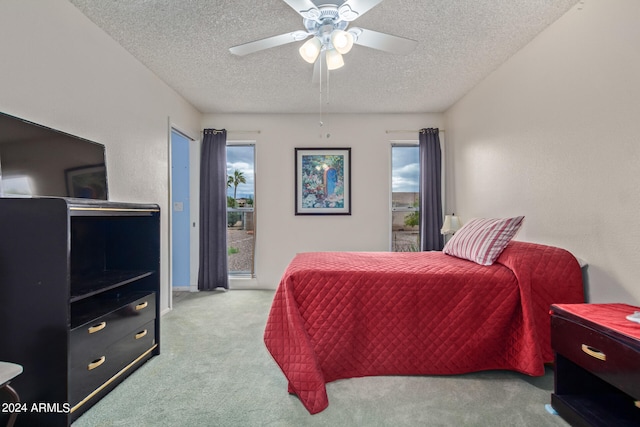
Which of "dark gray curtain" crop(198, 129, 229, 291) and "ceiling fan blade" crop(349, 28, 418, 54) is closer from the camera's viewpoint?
"ceiling fan blade" crop(349, 28, 418, 54)

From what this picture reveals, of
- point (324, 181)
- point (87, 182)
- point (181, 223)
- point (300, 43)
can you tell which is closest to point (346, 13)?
point (300, 43)

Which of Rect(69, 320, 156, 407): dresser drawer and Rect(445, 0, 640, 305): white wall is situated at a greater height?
Rect(445, 0, 640, 305): white wall

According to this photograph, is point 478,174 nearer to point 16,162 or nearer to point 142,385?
point 142,385

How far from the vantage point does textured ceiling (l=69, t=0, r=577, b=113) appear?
2.04 metres

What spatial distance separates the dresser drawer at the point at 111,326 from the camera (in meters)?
1.55

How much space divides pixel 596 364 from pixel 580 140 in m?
1.40

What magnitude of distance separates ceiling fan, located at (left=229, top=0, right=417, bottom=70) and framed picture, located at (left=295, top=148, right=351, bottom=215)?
2.02 metres

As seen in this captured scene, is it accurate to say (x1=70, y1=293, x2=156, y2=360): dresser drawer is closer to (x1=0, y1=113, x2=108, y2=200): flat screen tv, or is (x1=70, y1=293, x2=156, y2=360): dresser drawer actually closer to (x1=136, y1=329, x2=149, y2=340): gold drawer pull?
(x1=136, y1=329, x2=149, y2=340): gold drawer pull

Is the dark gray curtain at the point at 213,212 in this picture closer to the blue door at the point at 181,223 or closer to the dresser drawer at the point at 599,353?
the blue door at the point at 181,223

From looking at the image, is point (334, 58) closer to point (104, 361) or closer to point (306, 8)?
point (306, 8)

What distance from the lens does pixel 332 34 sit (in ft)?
6.30

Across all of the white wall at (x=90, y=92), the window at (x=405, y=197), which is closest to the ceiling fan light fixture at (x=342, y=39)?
the white wall at (x=90, y=92)

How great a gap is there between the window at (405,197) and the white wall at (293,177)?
17 centimetres

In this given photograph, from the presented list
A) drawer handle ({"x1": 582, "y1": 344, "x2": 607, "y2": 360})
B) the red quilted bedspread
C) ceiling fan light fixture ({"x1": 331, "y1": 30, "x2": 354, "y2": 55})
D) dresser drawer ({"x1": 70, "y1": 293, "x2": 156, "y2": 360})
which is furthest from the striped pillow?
dresser drawer ({"x1": 70, "y1": 293, "x2": 156, "y2": 360})
